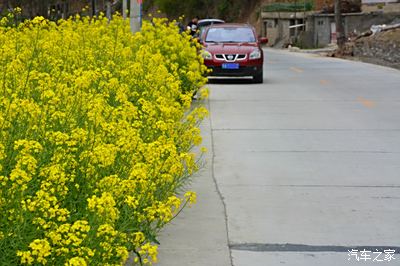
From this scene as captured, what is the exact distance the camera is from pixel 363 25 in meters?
55.5

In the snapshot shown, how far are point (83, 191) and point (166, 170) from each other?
2.31 ft

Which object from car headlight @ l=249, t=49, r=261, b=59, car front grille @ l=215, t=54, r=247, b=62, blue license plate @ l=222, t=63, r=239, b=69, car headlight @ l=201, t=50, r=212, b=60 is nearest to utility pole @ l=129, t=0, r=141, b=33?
car headlight @ l=201, t=50, r=212, b=60

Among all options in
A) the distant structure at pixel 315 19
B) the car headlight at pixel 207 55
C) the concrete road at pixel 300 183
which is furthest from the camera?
the distant structure at pixel 315 19

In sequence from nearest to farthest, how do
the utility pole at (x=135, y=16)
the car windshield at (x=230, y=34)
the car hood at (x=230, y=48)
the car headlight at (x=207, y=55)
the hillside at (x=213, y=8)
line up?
1. the utility pole at (x=135, y=16)
2. the car headlight at (x=207, y=55)
3. the car hood at (x=230, y=48)
4. the car windshield at (x=230, y=34)
5. the hillside at (x=213, y=8)

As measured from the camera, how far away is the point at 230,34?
77.2ft

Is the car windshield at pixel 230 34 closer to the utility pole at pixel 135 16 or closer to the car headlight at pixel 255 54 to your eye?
the car headlight at pixel 255 54

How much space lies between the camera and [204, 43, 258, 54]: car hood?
2217cm

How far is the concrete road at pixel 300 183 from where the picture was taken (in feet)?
22.6

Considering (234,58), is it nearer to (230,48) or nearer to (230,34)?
(230,48)

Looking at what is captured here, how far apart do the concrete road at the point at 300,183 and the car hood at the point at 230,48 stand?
174 inches

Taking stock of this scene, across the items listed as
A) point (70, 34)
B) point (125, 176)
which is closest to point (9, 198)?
point (125, 176)

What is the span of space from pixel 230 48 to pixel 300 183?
1329 centimetres

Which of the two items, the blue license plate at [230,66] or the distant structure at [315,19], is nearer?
the blue license plate at [230,66]

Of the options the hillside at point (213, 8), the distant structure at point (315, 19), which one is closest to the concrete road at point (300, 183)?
the distant structure at point (315, 19)
